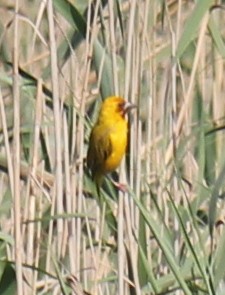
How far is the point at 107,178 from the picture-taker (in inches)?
89.0

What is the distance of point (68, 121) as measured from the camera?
6.97 feet

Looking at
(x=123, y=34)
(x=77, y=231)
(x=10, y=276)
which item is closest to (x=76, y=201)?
(x=77, y=231)

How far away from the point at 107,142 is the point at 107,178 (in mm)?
275

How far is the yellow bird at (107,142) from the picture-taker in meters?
2.30

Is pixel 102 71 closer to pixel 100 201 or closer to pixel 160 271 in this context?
pixel 100 201

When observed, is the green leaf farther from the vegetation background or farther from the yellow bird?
the yellow bird

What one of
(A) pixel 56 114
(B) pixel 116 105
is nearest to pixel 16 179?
(A) pixel 56 114

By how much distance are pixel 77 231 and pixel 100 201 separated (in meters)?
0.15

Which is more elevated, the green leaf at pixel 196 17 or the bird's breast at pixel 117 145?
the green leaf at pixel 196 17

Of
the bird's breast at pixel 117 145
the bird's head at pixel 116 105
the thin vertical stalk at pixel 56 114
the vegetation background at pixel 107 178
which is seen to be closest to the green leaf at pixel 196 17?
the vegetation background at pixel 107 178

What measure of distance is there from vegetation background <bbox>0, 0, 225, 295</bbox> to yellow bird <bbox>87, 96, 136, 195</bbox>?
0.10 ft

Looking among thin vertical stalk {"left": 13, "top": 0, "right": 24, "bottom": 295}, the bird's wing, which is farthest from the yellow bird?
thin vertical stalk {"left": 13, "top": 0, "right": 24, "bottom": 295}

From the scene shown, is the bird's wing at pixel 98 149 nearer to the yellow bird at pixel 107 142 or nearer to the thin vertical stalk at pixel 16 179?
the yellow bird at pixel 107 142

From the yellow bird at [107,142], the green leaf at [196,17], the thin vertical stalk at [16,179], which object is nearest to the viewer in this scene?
the thin vertical stalk at [16,179]
